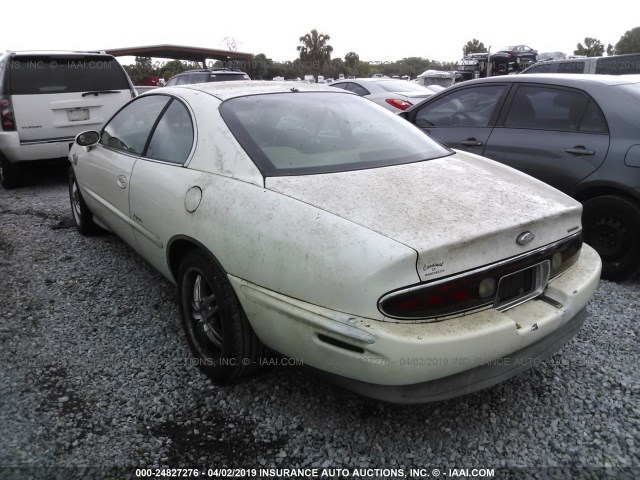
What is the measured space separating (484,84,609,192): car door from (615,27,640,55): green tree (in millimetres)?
49291

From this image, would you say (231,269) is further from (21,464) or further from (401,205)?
(21,464)

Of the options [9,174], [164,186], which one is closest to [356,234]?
[164,186]

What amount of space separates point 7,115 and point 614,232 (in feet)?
21.8

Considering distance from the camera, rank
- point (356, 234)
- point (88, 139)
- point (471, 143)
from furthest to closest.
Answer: point (471, 143), point (88, 139), point (356, 234)

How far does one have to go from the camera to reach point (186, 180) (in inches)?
102

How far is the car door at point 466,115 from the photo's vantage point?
4.50 metres

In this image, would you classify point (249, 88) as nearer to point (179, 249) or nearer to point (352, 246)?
point (179, 249)

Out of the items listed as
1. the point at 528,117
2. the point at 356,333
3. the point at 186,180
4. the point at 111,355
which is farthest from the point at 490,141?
the point at 111,355

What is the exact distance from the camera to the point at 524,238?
2.02 meters

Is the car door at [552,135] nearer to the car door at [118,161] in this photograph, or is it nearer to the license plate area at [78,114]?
the car door at [118,161]

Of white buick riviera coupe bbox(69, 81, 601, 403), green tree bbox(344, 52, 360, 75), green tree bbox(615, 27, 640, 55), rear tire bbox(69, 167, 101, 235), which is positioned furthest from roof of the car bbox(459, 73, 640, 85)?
green tree bbox(344, 52, 360, 75)

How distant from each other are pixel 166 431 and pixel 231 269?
30.2 inches

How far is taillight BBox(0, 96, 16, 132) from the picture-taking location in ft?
20.1

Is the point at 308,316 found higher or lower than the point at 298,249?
lower
